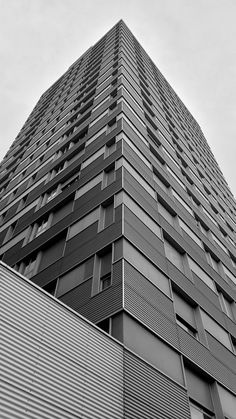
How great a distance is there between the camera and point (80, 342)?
10.2m

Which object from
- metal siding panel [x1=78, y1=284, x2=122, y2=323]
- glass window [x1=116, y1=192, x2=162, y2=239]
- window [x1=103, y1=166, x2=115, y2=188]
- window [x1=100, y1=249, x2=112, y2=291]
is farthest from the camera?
window [x1=103, y1=166, x2=115, y2=188]

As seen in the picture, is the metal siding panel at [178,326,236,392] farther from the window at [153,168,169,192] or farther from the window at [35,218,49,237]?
the window at [153,168,169,192]

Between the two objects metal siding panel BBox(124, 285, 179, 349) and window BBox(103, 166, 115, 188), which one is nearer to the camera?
metal siding panel BBox(124, 285, 179, 349)

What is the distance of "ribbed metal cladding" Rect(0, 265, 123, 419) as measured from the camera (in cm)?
812

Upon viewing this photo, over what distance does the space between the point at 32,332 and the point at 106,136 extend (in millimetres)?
16457

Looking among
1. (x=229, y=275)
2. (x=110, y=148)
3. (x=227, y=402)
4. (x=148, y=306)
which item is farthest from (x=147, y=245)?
(x=229, y=275)

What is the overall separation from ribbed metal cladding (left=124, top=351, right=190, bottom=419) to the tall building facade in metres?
0.04

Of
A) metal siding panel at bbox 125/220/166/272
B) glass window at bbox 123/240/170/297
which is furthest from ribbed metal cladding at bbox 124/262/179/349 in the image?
metal siding panel at bbox 125/220/166/272

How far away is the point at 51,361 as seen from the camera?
9.05 m

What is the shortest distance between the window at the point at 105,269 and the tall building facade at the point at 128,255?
6 cm

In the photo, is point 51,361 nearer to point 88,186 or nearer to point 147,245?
point 147,245

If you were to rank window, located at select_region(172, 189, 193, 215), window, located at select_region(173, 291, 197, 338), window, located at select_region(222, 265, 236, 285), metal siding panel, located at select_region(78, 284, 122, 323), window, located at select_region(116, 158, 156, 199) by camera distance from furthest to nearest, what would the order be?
window, located at select_region(172, 189, 193, 215), window, located at select_region(222, 265, 236, 285), window, located at select_region(116, 158, 156, 199), window, located at select_region(173, 291, 197, 338), metal siding panel, located at select_region(78, 284, 122, 323)

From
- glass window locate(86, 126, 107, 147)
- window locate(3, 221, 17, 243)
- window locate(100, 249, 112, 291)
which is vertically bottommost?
window locate(100, 249, 112, 291)

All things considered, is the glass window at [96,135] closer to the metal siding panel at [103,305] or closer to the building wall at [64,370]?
the metal siding panel at [103,305]
